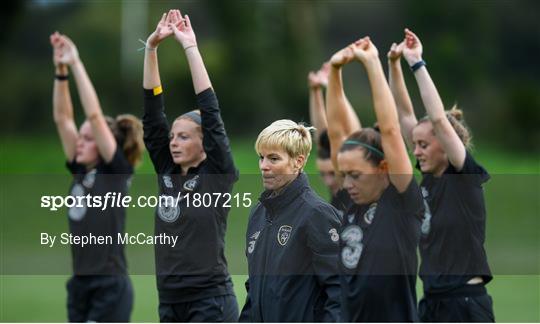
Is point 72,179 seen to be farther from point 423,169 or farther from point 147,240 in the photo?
point 423,169

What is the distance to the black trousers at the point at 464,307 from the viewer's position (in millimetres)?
5582

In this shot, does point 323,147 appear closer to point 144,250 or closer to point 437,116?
point 144,250

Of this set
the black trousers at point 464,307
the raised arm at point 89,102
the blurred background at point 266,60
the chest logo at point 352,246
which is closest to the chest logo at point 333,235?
the chest logo at point 352,246

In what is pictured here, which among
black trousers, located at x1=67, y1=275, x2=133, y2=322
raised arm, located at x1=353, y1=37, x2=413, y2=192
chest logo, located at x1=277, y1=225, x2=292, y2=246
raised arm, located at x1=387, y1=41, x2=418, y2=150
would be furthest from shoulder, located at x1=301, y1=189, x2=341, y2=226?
black trousers, located at x1=67, y1=275, x2=133, y2=322

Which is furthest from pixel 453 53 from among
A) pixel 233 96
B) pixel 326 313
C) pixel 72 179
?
pixel 326 313

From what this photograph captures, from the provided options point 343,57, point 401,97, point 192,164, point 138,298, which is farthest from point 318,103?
point 138,298

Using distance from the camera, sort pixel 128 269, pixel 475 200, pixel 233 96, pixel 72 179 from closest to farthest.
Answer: pixel 475 200 < pixel 128 269 < pixel 72 179 < pixel 233 96

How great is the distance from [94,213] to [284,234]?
2092 millimetres

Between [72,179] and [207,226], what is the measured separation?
65.9 inches

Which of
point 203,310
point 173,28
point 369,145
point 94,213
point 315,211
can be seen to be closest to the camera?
point 315,211

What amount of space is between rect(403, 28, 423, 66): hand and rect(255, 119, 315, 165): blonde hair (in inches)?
31.9

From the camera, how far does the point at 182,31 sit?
557 centimetres

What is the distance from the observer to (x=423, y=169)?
5.84 meters

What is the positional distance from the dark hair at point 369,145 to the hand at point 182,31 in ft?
3.46
